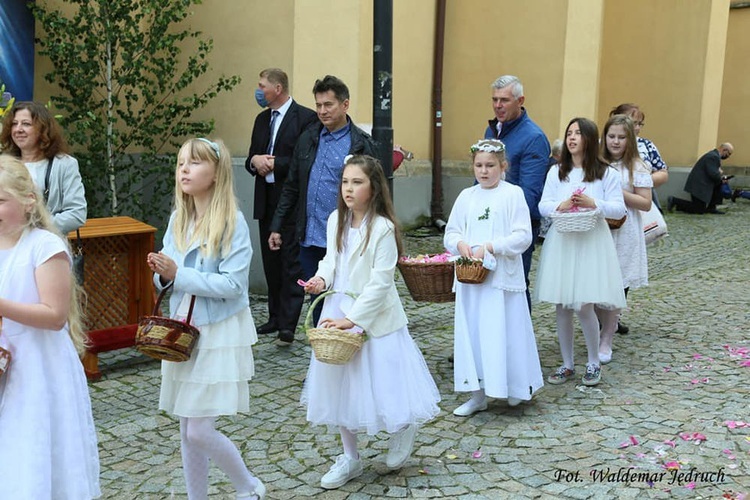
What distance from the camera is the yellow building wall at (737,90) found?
68.5 feet

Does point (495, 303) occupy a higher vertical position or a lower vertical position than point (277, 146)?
lower

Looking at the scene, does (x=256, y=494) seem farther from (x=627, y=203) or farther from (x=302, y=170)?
(x=627, y=203)

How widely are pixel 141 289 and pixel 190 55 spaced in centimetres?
374

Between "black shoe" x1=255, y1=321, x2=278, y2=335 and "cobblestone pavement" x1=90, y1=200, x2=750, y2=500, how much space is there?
142 mm

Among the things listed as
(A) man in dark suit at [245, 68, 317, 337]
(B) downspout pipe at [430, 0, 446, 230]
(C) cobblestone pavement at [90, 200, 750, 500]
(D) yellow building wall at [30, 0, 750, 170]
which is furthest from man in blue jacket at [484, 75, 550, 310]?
(B) downspout pipe at [430, 0, 446, 230]

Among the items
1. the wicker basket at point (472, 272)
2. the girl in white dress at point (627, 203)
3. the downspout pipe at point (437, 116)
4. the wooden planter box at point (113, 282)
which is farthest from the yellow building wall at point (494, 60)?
the wicker basket at point (472, 272)

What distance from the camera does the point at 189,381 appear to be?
132 inches

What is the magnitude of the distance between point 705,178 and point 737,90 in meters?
6.33

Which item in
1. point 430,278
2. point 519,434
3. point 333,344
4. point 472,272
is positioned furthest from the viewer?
point 430,278

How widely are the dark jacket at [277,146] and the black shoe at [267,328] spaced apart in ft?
3.12

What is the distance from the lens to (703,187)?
16.2 m

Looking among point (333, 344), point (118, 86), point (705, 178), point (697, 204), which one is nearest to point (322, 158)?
point (333, 344)

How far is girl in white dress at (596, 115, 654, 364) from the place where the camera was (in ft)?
19.8

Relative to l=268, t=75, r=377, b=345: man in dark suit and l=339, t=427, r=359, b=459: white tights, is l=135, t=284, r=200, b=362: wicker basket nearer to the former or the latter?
l=339, t=427, r=359, b=459: white tights
